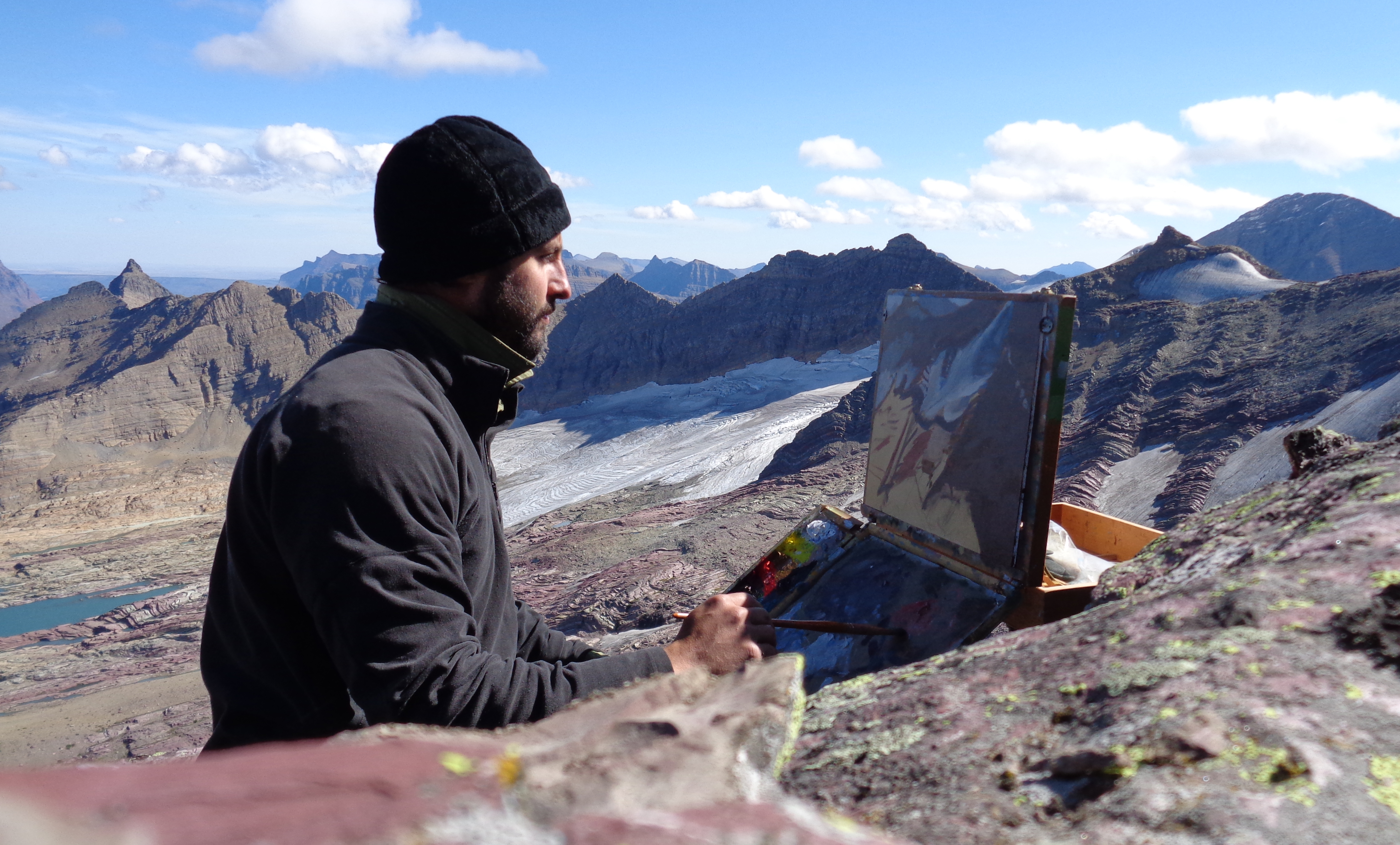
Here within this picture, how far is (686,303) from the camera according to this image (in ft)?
159

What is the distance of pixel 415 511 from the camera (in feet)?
5.61

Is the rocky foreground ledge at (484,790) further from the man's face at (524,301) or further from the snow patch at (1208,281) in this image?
the snow patch at (1208,281)

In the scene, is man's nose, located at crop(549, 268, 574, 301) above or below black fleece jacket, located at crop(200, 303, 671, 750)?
above

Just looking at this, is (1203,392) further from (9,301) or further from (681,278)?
(9,301)

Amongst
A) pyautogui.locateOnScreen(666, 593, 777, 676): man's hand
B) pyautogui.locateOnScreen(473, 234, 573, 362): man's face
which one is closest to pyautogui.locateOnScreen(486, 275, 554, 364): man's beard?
pyautogui.locateOnScreen(473, 234, 573, 362): man's face

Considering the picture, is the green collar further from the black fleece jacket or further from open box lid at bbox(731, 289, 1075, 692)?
open box lid at bbox(731, 289, 1075, 692)

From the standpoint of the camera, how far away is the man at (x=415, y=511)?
5.34 feet

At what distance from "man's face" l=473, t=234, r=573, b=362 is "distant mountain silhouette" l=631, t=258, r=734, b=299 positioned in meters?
148

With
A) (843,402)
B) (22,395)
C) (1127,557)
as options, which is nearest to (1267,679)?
(1127,557)

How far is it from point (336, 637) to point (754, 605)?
3.41 feet

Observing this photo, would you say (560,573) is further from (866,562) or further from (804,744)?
(804,744)

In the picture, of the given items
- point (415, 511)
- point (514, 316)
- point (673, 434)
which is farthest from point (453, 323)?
Answer: point (673, 434)

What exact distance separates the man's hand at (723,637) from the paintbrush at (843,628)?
35 cm

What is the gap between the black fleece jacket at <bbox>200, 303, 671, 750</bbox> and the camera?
1618mm
